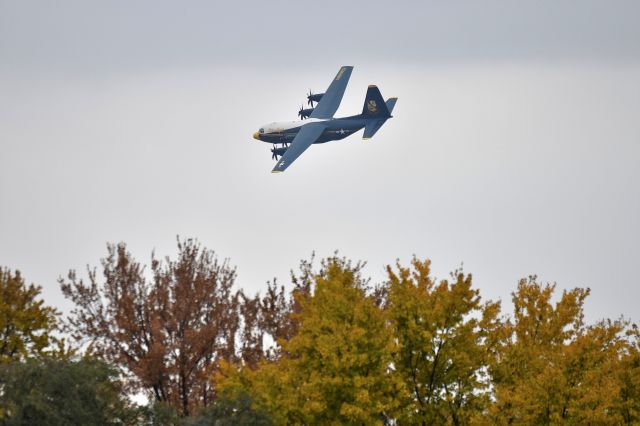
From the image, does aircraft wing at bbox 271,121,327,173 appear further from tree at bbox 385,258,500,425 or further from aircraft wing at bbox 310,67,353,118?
tree at bbox 385,258,500,425

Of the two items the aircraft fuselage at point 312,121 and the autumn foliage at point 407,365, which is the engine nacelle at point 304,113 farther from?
the autumn foliage at point 407,365

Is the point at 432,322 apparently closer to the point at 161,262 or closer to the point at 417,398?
the point at 417,398

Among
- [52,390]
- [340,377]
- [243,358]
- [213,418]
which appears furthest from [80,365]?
[243,358]

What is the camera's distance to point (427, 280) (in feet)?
188

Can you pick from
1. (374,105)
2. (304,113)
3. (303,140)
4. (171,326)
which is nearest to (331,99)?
(304,113)

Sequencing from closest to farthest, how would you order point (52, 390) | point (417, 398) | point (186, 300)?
point (52, 390)
point (417, 398)
point (186, 300)

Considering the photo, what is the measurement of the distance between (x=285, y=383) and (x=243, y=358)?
13.8 metres

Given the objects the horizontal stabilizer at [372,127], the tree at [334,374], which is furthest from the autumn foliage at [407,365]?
the horizontal stabilizer at [372,127]

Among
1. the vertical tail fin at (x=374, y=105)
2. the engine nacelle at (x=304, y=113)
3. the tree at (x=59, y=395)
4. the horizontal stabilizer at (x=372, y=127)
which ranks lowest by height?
the tree at (x=59, y=395)

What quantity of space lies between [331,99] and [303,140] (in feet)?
24.8

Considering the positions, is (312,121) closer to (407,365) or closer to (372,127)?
(372,127)

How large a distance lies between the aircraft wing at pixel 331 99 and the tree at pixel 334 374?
202 ft

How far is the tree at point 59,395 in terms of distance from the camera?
4844cm

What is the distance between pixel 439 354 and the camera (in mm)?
54125
